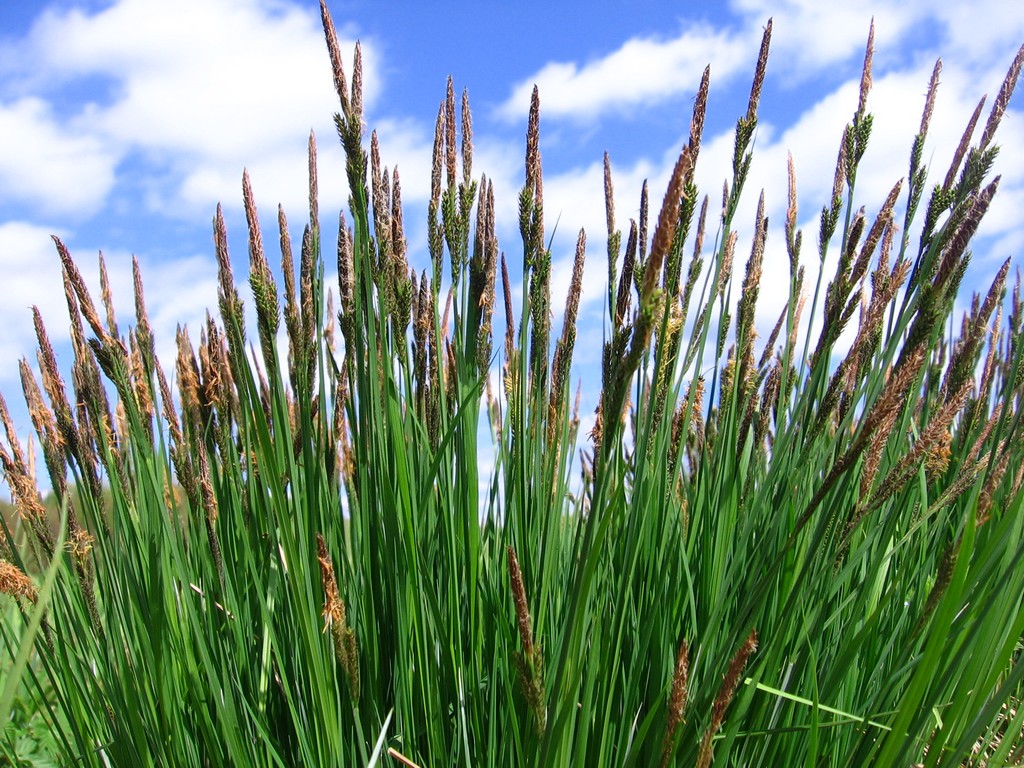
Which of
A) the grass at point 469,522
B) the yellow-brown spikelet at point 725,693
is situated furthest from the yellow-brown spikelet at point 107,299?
the yellow-brown spikelet at point 725,693

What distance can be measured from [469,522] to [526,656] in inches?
25.0

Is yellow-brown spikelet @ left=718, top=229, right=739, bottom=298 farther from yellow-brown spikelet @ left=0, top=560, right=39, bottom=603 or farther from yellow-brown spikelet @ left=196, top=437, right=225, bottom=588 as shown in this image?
yellow-brown spikelet @ left=0, top=560, right=39, bottom=603

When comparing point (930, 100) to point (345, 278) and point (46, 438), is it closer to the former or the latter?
point (345, 278)

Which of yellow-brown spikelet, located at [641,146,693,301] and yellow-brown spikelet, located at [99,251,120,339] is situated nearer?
yellow-brown spikelet, located at [641,146,693,301]

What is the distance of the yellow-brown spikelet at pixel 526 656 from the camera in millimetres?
860

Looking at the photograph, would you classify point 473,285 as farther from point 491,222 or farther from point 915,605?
point 915,605

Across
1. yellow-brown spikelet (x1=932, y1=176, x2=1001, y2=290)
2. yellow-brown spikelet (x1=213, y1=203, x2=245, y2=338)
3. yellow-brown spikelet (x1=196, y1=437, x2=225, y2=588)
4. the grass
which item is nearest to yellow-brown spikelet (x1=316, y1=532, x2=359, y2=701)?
the grass

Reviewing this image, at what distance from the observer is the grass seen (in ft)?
4.33

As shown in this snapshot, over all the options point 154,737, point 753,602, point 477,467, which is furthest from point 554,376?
point 154,737

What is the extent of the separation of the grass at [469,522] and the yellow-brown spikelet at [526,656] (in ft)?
0.95

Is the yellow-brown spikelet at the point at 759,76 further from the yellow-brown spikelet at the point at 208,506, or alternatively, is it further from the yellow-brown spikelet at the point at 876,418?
the yellow-brown spikelet at the point at 208,506

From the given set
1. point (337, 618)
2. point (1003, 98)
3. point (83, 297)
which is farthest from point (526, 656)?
point (1003, 98)

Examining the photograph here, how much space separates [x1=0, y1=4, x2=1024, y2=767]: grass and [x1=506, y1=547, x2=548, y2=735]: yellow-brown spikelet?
0.29 metres

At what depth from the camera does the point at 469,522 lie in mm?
1518
